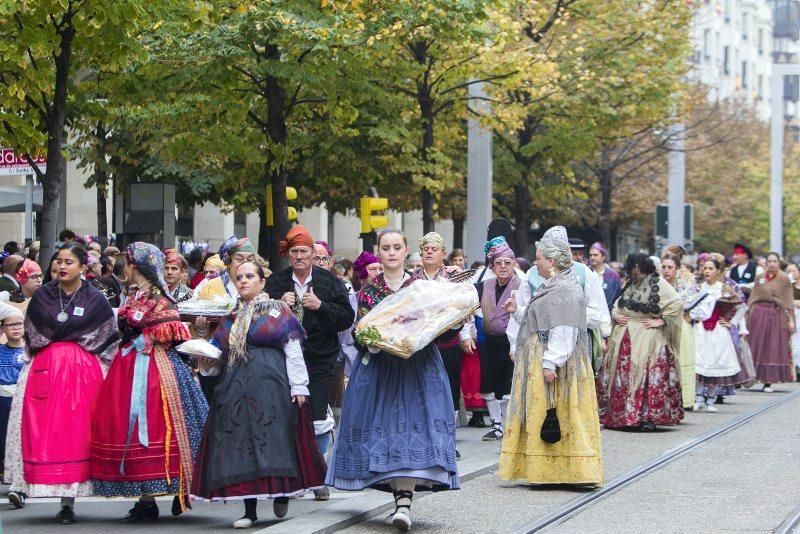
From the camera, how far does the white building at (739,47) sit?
88625 mm

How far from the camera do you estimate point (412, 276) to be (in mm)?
9742

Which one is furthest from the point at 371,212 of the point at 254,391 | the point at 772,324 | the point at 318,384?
the point at 254,391

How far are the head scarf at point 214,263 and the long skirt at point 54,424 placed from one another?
381 cm

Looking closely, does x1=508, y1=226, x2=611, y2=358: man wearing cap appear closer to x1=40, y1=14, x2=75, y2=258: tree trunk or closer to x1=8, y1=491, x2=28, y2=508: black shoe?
x1=8, y1=491, x2=28, y2=508: black shoe

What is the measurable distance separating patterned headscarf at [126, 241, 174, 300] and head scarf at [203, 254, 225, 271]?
3602mm

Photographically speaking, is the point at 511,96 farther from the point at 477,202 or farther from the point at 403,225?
the point at 403,225

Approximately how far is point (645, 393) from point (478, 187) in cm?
770

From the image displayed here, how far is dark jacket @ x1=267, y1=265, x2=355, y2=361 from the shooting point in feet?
33.6

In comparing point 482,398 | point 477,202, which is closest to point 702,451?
point 482,398

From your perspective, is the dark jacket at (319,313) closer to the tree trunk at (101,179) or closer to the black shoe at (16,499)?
the black shoe at (16,499)

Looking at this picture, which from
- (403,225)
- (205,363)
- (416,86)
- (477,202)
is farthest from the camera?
(403,225)

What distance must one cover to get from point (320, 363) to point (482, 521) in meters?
1.53

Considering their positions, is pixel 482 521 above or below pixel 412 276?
below

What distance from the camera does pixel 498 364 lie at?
14750 millimetres
